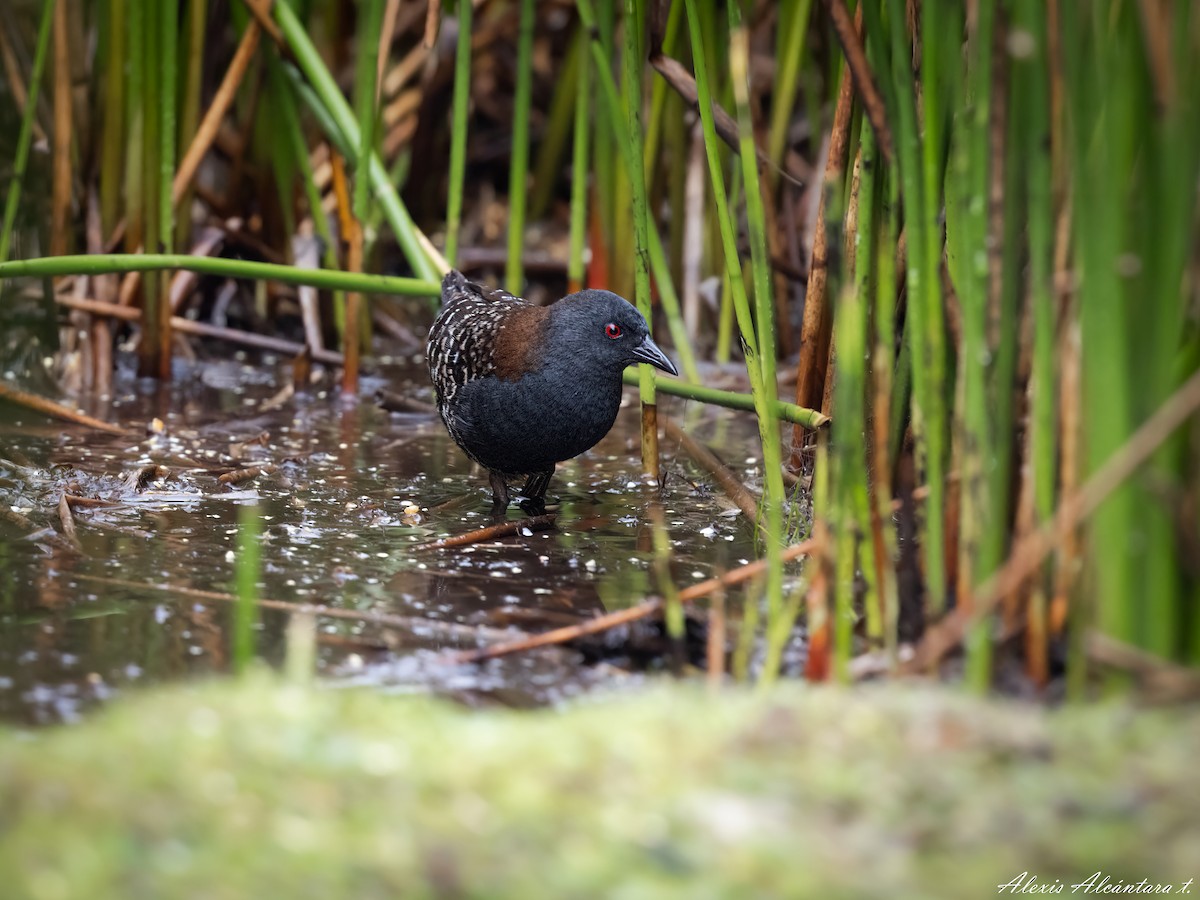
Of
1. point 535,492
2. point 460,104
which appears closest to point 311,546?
point 535,492

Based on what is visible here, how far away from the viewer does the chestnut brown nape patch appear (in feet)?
12.7

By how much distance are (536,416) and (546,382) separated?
10 cm

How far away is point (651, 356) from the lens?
3.82 m

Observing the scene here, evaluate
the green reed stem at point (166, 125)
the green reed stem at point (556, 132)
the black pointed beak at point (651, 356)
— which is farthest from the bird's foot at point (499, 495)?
the green reed stem at point (556, 132)

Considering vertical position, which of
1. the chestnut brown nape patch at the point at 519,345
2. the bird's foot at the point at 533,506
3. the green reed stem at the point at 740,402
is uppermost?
the chestnut brown nape patch at the point at 519,345

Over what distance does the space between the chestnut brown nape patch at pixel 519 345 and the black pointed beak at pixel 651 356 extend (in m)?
0.28

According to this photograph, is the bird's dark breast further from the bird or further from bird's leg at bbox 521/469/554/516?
bird's leg at bbox 521/469/554/516

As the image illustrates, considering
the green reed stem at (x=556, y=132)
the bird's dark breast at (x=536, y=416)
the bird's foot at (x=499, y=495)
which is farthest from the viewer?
the green reed stem at (x=556, y=132)

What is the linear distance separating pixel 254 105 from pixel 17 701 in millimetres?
3732

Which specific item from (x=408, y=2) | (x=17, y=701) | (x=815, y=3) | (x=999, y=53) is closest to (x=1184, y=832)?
(x=999, y=53)

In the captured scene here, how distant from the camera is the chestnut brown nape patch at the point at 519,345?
152 inches

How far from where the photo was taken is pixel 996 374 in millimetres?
2168

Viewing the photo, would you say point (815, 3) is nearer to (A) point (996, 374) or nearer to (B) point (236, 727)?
(A) point (996, 374)

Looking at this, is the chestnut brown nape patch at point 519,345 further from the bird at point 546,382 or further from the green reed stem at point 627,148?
the green reed stem at point 627,148
